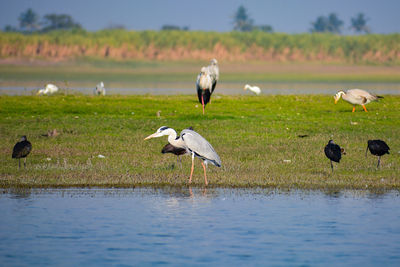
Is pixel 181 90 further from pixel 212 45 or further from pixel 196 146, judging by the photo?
pixel 212 45

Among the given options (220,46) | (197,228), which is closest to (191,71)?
(220,46)

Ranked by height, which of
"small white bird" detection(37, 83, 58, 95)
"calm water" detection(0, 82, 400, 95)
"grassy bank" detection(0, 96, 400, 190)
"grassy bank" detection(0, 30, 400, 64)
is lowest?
"grassy bank" detection(0, 96, 400, 190)

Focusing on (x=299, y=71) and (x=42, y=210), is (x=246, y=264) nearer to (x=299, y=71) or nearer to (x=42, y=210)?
(x=42, y=210)

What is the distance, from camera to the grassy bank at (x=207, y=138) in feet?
56.1

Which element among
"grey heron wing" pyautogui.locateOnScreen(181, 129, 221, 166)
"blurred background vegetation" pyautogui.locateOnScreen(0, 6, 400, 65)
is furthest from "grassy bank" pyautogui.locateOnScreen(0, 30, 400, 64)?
"grey heron wing" pyautogui.locateOnScreen(181, 129, 221, 166)

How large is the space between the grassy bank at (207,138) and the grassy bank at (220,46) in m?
80.5

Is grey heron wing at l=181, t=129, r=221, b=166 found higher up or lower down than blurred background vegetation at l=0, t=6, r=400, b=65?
lower down

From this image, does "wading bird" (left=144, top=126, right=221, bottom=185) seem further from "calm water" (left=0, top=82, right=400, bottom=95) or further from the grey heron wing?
"calm water" (left=0, top=82, right=400, bottom=95)

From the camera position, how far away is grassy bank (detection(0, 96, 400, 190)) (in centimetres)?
1711

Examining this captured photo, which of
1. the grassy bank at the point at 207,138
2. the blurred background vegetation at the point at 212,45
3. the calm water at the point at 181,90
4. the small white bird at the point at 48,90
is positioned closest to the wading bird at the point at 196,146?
the grassy bank at the point at 207,138

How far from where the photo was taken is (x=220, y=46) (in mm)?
124438

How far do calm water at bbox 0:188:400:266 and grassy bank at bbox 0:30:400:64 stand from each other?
3952 inches

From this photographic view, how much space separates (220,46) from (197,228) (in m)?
113

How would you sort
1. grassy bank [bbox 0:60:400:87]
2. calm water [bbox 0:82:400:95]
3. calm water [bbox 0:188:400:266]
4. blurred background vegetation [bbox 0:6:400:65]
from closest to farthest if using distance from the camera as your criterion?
1. calm water [bbox 0:188:400:266]
2. calm water [bbox 0:82:400:95]
3. grassy bank [bbox 0:60:400:87]
4. blurred background vegetation [bbox 0:6:400:65]
